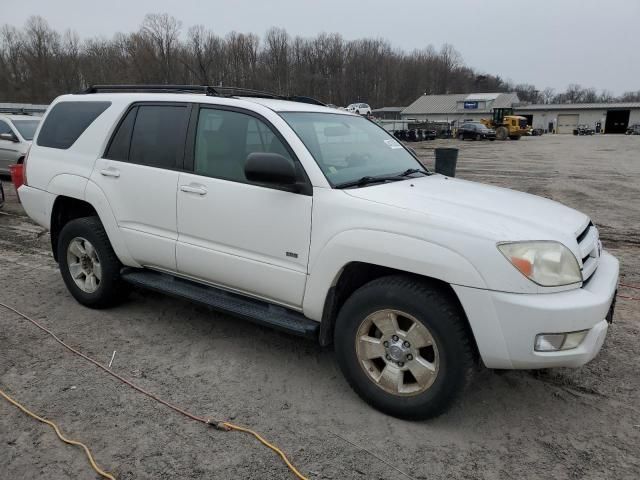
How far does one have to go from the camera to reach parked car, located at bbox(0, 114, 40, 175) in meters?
11.9

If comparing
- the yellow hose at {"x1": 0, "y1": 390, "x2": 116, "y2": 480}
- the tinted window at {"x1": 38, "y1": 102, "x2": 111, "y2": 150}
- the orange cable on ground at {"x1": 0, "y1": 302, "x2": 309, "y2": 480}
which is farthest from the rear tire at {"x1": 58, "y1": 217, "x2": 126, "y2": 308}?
the yellow hose at {"x1": 0, "y1": 390, "x2": 116, "y2": 480}

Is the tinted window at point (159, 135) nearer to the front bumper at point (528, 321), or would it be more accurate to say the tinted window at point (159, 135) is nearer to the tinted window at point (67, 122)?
the tinted window at point (67, 122)

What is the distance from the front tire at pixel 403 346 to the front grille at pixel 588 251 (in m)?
0.77

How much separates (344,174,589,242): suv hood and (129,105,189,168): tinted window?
1.52 meters

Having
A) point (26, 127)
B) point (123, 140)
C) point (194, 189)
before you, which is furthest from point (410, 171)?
point (26, 127)

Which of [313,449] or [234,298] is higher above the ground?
[234,298]

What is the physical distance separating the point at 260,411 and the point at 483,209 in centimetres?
180

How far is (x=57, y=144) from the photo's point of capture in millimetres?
4641

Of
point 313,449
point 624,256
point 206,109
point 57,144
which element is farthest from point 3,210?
point 624,256

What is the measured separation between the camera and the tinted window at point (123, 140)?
4180mm

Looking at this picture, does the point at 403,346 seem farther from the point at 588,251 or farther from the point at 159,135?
the point at 159,135

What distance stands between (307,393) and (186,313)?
1761mm

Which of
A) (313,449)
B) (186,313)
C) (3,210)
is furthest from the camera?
(3,210)

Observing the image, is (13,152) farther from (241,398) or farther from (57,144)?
(241,398)
